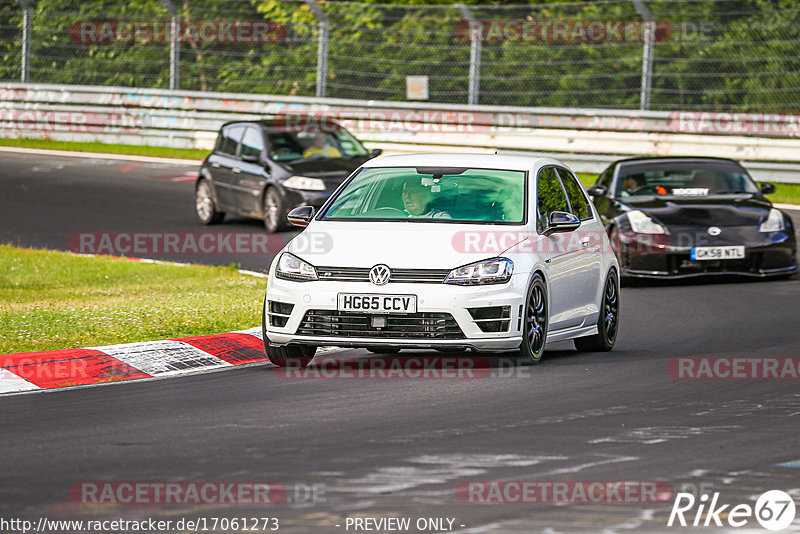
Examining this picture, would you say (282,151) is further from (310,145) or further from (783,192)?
(783,192)

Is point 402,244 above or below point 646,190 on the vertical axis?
above

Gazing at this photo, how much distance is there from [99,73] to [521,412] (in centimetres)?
2519

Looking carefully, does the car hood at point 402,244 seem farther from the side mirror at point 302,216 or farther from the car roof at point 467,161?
the car roof at point 467,161

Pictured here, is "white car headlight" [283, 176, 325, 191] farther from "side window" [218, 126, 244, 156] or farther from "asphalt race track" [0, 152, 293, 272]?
"side window" [218, 126, 244, 156]

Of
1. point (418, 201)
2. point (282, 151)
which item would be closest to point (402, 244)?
point (418, 201)

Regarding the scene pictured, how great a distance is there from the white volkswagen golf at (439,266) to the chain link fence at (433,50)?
47.2 ft

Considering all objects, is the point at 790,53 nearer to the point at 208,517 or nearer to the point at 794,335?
the point at 794,335

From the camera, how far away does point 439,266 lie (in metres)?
9.87

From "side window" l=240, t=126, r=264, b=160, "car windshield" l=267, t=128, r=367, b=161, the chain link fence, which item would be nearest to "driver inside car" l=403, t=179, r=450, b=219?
"car windshield" l=267, t=128, r=367, b=161

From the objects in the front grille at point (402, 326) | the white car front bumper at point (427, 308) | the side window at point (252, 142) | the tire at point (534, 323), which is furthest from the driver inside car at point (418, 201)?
the side window at point (252, 142)

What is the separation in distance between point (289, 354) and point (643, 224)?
672 centimetres

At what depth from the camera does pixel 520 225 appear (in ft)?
34.8

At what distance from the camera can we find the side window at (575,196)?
11883 mm

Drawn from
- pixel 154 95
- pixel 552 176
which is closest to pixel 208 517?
pixel 552 176
